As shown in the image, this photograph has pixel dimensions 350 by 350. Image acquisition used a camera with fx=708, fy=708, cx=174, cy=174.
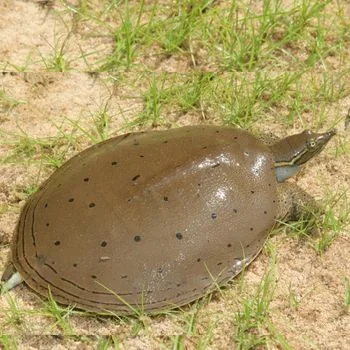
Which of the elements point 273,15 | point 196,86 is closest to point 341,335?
point 196,86

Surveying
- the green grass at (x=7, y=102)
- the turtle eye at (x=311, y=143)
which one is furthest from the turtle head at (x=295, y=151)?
the green grass at (x=7, y=102)

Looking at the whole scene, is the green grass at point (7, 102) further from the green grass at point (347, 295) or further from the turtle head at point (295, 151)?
the green grass at point (347, 295)

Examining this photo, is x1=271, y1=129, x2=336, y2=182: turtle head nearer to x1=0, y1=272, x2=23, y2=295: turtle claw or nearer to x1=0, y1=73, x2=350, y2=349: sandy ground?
x1=0, y1=73, x2=350, y2=349: sandy ground

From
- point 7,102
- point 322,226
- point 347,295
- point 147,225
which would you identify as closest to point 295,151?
point 322,226

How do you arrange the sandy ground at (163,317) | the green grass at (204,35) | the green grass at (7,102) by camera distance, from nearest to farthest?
the sandy ground at (163,317) < the green grass at (7,102) < the green grass at (204,35)

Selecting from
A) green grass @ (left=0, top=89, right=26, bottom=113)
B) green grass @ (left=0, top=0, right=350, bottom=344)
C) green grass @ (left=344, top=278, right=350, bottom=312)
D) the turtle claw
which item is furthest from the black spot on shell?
green grass @ (left=0, top=89, right=26, bottom=113)

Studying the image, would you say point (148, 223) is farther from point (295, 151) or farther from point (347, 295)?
point (347, 295)
